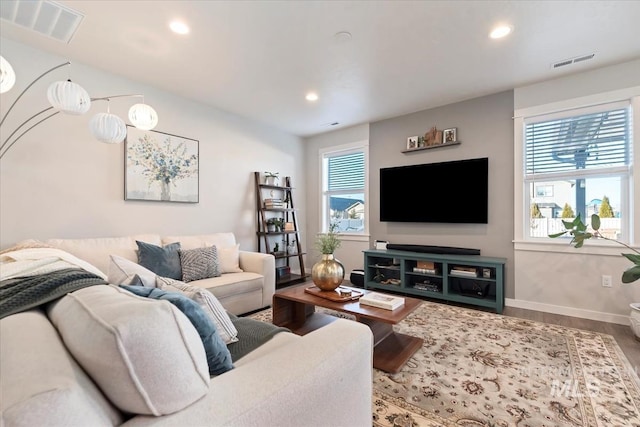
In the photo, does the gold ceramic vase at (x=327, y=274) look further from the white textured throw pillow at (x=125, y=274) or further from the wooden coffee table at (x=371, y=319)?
the white textured throw pillow at (x=125, y=274)

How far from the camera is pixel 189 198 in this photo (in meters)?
3.59

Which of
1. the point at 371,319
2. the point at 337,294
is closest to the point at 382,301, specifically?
the point at 371,319

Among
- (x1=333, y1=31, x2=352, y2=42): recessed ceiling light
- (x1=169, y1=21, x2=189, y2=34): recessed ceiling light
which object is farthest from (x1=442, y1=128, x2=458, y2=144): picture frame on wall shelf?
(x1=169, y1=21, x2=189, y2=34): recessed ceiling light

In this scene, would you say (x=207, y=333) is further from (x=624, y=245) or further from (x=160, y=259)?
(x=624, y=245)

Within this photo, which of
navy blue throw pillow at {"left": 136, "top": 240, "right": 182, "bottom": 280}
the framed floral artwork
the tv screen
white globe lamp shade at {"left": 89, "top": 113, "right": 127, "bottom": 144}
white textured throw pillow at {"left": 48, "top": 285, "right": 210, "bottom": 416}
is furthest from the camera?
the tv screen

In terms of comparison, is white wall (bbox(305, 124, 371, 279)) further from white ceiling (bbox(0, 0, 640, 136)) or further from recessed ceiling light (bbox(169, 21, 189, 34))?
recessed ceiling light (bbox(169, 21, 189, 34))

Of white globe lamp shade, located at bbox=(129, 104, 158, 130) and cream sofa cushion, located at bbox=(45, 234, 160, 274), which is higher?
white globe lamp shade, located at bbox=(129, 104, 158, 130)

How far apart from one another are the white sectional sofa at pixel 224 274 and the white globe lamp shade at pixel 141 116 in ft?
3.76

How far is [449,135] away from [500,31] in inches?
60.9

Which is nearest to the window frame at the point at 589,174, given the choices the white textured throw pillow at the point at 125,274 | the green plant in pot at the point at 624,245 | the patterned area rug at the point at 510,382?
the green plant in pot at the point at 624,245

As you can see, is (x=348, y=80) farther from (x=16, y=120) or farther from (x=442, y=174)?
(x=16, y=120)

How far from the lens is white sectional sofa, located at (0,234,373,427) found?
1.68ft

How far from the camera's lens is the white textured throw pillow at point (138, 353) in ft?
1.94

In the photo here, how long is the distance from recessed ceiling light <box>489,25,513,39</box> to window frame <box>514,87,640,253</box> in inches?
50.0
